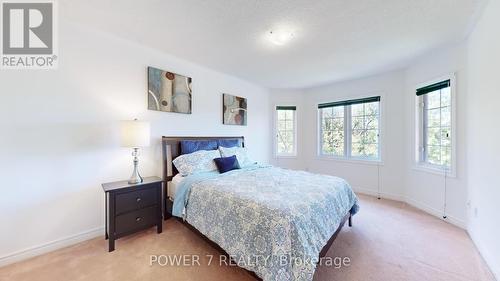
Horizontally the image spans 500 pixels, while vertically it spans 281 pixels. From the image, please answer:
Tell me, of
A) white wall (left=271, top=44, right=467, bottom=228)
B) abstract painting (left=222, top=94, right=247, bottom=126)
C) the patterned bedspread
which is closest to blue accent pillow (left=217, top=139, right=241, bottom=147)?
abstract painting (left=222, top=94, right=247, bottom=126)

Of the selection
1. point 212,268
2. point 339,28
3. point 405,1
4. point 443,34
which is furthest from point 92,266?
point 443,34

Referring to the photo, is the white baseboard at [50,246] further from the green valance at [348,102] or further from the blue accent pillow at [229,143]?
the green valance at [348,102]

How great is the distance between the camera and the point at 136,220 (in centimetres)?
222

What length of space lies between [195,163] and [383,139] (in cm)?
359

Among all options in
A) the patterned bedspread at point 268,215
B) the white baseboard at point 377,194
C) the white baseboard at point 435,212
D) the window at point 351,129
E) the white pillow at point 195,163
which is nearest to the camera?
the patterned bedspread at point 268,215

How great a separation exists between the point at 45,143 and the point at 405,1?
12.2ft

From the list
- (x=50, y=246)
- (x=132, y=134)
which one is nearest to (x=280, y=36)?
(x=132, y=134)

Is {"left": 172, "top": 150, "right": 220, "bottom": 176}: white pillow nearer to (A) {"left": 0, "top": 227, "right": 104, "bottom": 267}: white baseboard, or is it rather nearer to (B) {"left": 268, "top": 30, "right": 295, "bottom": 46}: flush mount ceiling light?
(A) {"left": 0, "top": 227, "right": 104, "bottom": 267}: white baseboard

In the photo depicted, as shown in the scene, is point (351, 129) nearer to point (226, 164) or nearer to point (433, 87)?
point (433, 87)

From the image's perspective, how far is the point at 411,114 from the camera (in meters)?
3.44

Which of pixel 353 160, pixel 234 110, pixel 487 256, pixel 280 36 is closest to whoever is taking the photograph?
pixel 487 256

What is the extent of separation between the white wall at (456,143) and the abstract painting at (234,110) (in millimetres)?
3056

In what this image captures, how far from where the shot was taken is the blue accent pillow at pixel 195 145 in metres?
2.99

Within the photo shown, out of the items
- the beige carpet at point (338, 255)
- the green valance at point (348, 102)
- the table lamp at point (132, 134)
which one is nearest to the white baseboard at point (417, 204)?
the beige carpet at point (338, 255)
